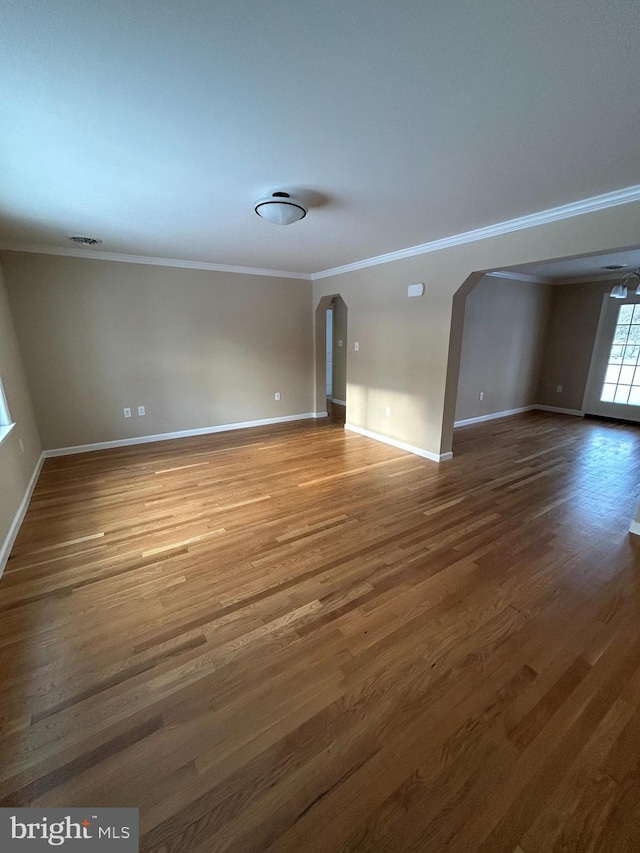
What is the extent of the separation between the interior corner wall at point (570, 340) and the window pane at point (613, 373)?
0.29 metres

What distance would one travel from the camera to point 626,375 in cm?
566

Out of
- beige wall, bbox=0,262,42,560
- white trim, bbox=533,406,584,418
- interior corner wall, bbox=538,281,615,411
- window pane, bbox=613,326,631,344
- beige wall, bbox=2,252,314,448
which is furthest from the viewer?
white trim, bbox=533,406,584,418

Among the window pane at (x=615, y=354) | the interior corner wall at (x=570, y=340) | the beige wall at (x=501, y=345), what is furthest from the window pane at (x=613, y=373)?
the beige wall at (x=501, y=345)

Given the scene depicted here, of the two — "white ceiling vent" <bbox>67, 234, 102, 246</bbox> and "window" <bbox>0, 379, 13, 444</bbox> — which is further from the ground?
"white ceiling vent" <bbox>67, 234, 102, 246</bbox>

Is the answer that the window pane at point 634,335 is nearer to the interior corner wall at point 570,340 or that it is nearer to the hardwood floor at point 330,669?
the interior corner wall at point 570,340

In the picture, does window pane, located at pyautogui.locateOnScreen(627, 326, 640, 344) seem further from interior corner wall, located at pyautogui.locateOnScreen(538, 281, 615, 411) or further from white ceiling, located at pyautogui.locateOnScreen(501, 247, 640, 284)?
white ceiling, located at pyautogui.locateOnScreen(501, 247, 640, 284)


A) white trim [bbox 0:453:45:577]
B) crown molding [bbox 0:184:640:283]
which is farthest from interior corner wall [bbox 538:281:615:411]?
white trim [bbox 0:453:45:577]

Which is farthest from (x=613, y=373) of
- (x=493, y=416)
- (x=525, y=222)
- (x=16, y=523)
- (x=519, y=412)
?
(x=16, y=523)

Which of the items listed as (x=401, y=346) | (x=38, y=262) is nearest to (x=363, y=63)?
(x=401, y=346)

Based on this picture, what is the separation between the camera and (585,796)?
1.09 meters

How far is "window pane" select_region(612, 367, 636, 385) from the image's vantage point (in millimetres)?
5609

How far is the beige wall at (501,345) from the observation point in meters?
5.33

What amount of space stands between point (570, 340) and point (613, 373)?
927 millimetres

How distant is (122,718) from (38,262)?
4504 millimetres
